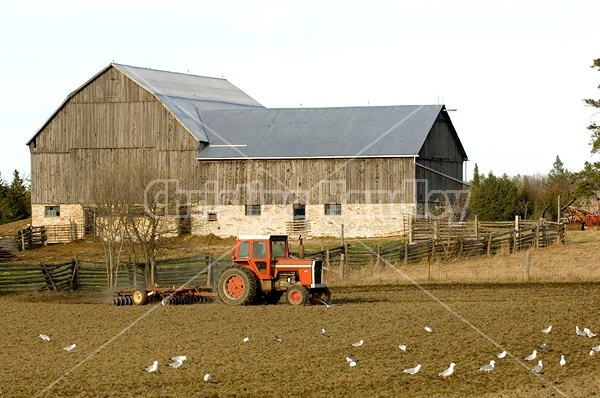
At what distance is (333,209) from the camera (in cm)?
5459

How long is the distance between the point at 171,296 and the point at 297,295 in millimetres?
3636

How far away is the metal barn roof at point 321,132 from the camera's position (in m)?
54.1

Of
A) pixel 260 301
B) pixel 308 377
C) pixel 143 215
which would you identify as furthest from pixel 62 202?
pixel 308 377

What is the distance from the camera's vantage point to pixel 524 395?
44.3ft

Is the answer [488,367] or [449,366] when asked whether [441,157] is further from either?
[488,367]

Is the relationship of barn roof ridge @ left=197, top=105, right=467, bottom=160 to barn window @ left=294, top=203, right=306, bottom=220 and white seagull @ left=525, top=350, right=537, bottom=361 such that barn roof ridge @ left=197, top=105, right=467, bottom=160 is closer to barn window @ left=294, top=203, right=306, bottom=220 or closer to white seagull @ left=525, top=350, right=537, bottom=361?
barn window @ left=294, top=203, right=306, bottom=220

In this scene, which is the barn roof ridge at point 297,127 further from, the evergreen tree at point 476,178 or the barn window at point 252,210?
the evergreen tree at point 476,178

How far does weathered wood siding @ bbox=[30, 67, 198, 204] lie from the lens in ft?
→ 185

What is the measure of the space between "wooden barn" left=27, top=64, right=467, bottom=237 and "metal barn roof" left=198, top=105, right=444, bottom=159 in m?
0.06

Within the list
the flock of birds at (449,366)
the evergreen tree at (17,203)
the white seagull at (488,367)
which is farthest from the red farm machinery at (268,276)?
the evergreen tree at (17,203)

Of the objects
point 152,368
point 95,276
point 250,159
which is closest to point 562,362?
point 152,368

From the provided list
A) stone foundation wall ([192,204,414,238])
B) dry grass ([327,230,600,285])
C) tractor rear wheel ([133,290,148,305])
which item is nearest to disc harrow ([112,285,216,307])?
tractor rear wheel ([133,290,148,305])

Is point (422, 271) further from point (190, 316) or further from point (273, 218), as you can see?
point (273, 218)

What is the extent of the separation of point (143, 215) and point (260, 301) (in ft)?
53.5
